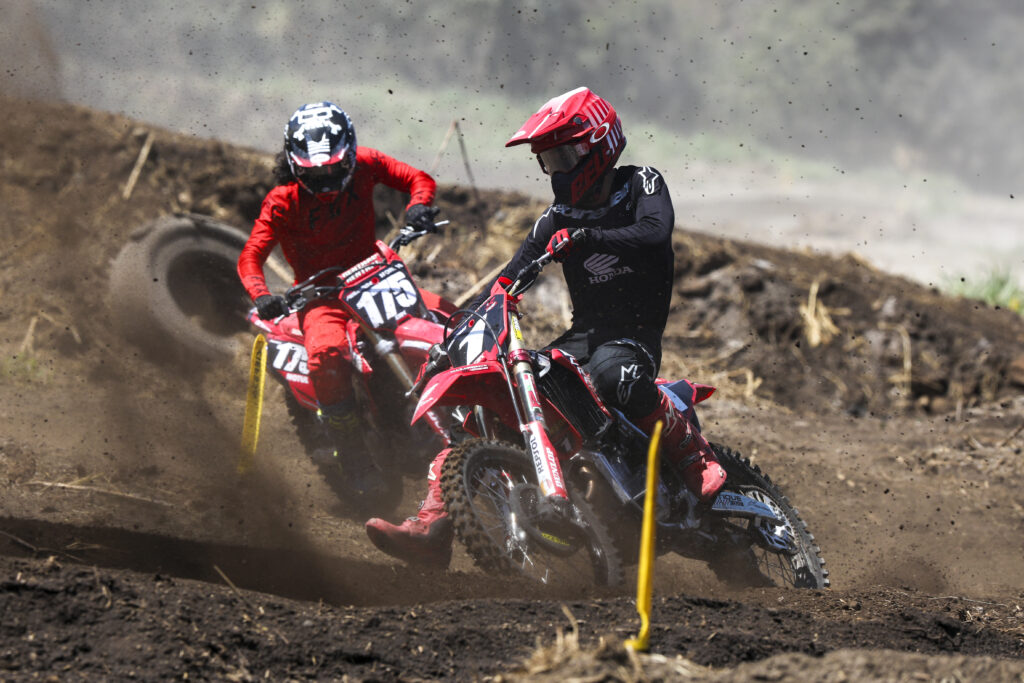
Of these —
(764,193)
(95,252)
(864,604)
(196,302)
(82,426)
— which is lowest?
(864,604)

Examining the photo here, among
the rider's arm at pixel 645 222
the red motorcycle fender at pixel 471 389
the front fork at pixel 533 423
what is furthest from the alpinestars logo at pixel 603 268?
the red motorcycle fender at pixel 471 389

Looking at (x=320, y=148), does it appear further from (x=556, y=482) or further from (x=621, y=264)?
(x=556, y=482)

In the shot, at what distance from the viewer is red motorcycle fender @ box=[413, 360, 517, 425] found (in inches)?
192

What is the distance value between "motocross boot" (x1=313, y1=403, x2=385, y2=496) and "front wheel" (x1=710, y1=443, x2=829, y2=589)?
7.85 feet

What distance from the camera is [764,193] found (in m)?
19.3

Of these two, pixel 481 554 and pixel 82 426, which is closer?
pixel 481 554

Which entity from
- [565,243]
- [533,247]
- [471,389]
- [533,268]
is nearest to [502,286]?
[533,268]

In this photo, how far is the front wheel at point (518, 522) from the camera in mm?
4668

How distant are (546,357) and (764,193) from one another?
15.2 metres

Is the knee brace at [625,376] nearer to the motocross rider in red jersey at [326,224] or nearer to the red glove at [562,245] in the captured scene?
the red glove at [562,245]

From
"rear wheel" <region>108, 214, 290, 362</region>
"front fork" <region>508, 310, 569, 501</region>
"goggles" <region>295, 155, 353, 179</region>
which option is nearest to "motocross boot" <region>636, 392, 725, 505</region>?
"front fork" <region>508, 310, 569, 501</region>

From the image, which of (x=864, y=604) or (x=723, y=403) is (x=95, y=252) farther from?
(x=864, y=604)

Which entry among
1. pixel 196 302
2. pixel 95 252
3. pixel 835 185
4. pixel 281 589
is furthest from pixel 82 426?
pixel 835 185

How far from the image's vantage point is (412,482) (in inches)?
268
